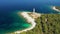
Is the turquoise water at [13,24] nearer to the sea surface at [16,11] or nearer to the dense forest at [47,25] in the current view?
the sea surface at [16,11]

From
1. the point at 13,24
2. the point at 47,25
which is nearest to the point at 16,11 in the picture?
the point at 13,24

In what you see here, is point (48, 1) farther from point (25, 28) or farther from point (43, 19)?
point (25, 28)

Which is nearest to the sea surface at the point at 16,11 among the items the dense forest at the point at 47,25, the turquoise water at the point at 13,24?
the turquoise water at the point at 13,24

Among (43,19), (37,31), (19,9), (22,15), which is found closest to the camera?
(37,31)

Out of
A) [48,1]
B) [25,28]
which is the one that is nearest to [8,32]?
[25,28]

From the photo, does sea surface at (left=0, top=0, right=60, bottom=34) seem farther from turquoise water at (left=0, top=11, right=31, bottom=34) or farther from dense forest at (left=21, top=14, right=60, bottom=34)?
dense forest at (left=21, top=14, right=60, bottom=34)
